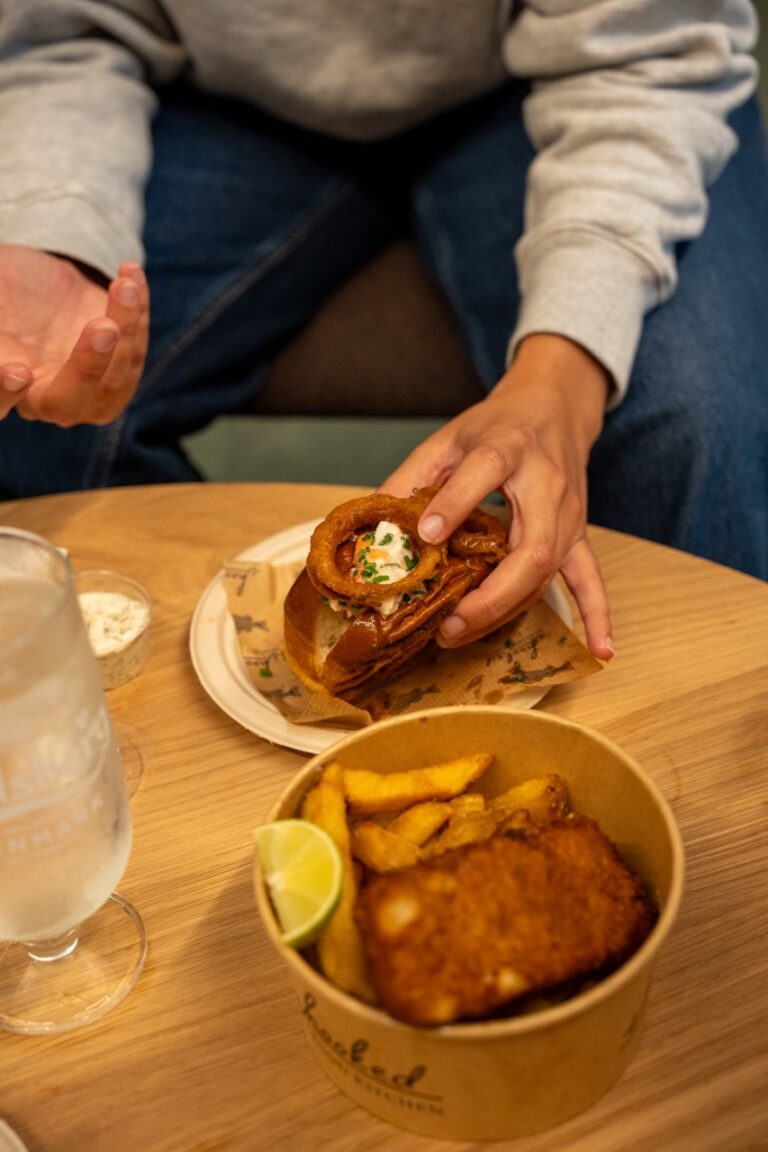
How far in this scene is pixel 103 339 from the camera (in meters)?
1.11

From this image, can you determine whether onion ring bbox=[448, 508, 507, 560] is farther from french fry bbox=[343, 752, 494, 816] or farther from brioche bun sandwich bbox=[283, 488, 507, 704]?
french fry bbox=[343, 752, 494, 816]

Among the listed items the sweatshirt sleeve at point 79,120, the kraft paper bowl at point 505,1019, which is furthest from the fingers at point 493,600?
the sweatshirt sleeve at point 79,120

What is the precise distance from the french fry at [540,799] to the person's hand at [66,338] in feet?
2.20

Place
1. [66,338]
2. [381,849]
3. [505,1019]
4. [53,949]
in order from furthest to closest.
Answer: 1. [66,338]
2. [53,949]
3. [381,849]
4. [505,1019]

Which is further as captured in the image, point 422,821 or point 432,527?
point 432,527

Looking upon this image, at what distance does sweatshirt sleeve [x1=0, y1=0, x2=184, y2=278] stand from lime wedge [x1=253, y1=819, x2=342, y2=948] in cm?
102

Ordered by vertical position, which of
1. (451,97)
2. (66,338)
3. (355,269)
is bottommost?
(355,269)

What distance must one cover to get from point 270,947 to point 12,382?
62 cm

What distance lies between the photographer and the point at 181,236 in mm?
1702

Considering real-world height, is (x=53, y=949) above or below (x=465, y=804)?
below

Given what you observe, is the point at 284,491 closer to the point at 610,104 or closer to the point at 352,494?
the point at 352,494

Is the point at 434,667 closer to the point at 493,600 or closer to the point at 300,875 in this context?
the point at 493,600

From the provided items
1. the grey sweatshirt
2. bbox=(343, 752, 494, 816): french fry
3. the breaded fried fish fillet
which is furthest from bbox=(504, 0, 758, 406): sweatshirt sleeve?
the breaded fried fish fillet

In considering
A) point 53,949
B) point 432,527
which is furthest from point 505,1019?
point 432,527
